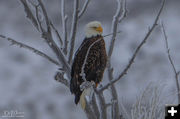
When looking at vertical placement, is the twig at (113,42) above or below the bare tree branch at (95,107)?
above

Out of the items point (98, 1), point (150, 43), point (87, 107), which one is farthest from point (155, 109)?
point (98, 1)

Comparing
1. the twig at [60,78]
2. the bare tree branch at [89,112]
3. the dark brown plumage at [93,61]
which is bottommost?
the bare tree branch at [89,112]

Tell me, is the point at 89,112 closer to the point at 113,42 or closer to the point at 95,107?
the point at 95,107

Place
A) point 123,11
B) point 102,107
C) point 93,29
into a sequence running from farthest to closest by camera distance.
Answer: point 93,29, point 123,11, point 102,107

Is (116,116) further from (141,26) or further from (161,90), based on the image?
(141,26)

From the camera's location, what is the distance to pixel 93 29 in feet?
2.96

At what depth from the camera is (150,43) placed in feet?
7.03

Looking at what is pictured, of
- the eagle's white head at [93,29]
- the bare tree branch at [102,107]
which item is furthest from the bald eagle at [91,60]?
the bare tree branch at [102,107]

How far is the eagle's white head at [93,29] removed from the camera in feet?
2.93

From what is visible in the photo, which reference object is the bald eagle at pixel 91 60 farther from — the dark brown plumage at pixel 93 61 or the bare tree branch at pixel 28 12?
the bare tree branch at pixel 28 12

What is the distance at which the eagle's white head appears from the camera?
0.89 meters

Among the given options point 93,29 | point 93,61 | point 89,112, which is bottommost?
point 89,112

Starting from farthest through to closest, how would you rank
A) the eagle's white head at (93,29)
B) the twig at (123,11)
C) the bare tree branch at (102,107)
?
the eagle's white head at (93,29) → the twig at (123,11) → the bare tree branch at (102,107)

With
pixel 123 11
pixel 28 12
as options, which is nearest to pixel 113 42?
pixel 123 11
